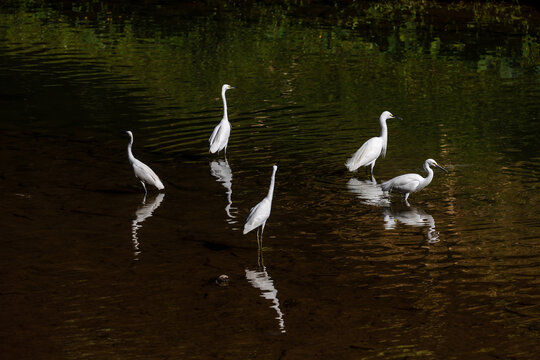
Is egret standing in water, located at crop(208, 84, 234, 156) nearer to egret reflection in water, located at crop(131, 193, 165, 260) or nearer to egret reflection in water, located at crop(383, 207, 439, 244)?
egret reflection in water, located at crop(131, 193, 165, 260)

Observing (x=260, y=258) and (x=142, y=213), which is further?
(x=142, y=213)

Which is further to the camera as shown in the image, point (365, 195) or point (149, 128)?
point (149, 128)

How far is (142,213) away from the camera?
39.8 feet

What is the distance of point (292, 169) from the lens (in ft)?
46.6

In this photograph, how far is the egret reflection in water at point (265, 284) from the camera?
8.72 metres

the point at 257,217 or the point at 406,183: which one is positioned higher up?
the point at 257,217

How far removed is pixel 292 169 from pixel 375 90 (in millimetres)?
6775

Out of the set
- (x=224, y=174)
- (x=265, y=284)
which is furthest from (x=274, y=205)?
(x=265, y=284)

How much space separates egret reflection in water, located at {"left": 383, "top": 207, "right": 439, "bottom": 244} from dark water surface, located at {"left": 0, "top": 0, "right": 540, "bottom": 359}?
5cm

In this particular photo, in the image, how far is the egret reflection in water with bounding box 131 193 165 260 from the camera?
35.5ft

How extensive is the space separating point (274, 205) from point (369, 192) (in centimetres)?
164

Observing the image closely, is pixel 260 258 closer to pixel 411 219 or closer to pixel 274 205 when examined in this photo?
pixel 274 205

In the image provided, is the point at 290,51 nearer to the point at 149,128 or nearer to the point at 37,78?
the point at 37,78

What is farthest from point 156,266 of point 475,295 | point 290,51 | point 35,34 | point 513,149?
point 35,34
